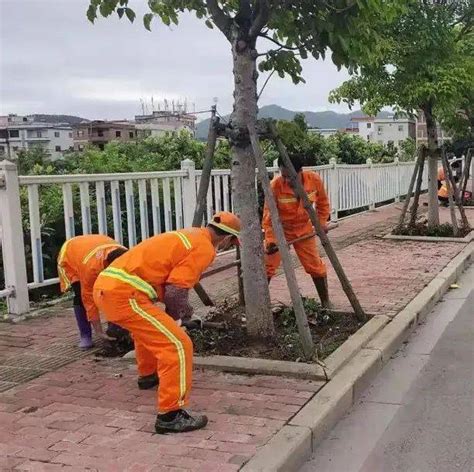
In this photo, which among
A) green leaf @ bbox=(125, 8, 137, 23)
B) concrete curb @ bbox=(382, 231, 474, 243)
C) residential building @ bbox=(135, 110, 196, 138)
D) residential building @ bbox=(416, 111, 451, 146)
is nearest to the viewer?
green leaf @ bbox=(125, 8, 137, 23)

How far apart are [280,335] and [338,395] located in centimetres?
125

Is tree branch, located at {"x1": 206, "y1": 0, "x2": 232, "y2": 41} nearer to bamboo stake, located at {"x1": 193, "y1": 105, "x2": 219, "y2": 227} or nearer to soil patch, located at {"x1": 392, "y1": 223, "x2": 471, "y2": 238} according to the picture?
bamboo stake, located at {"x1": 193, "y1": 105, "x2": 219, "y2": 227}

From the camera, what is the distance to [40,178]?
6355 millimetres

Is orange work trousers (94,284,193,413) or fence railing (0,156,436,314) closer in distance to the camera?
orange work trousers (94,284,193,413)

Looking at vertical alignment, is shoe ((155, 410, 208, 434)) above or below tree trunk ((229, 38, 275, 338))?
below

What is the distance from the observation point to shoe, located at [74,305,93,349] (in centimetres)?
525

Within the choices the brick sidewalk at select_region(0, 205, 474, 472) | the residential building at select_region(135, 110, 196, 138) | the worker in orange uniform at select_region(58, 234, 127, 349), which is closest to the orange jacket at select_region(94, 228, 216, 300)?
the brick sidewalk at select_region(0, 205, 474, 472)

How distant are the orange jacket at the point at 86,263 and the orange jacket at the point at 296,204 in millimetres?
1764

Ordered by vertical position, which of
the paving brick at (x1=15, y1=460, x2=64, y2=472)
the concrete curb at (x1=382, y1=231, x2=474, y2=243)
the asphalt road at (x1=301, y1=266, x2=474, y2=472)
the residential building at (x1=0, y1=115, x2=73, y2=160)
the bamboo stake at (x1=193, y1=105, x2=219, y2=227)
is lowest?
the asphalt road at (x1=301, y1=266, x2=474, y2=472)

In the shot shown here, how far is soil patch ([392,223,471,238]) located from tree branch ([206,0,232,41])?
7.51 m

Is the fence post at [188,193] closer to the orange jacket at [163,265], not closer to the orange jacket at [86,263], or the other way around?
the orange jacket at [86,263]

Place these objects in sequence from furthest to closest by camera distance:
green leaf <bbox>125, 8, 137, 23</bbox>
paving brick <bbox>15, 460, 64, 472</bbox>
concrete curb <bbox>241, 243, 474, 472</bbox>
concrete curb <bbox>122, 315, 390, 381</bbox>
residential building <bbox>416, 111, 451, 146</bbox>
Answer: residential building <bbox>416, 111, 451, 146</bbox>, green leaf <bbox>125, 8, 137, 23</bbox>, concrete curb <bbox>122, 315, 390, 381</bbox>, concrete curb <bbox>241, 243, 474, 472</bbox>, paving brick <bbox>15, 460, 64, 472</bbox>

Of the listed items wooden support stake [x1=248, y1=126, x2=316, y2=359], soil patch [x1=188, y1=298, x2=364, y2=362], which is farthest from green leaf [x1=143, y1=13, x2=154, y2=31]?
soil patch [x1=188, y1=298, x2=364, y2=362]

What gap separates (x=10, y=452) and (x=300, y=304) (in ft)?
7.46
